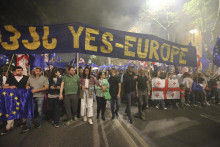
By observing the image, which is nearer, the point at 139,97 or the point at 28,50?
the point at 28,50

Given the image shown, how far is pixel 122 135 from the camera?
421 cm

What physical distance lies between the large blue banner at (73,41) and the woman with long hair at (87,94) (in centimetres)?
114

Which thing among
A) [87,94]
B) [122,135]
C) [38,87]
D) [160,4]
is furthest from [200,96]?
[160,4]

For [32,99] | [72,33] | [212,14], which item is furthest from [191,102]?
[212,14]

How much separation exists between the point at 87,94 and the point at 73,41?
6.80ft

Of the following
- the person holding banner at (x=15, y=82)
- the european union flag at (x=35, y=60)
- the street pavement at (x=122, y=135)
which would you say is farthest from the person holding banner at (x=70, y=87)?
the european union flag at (x=35, y=60)

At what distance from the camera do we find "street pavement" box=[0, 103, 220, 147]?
3.67 m

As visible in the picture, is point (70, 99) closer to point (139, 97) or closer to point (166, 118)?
point (139, 97)

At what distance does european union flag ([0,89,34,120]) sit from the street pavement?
1.76 feet

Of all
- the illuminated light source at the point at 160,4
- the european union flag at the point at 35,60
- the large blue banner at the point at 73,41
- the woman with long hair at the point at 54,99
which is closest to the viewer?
the large blue banner at the point at 73,41

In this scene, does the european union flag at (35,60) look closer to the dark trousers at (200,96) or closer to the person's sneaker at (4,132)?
the person's sneaker at (4,132)

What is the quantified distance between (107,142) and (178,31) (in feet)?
117

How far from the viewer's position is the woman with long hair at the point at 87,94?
210 inches

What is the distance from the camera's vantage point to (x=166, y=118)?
19.6ft
